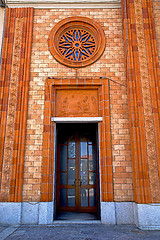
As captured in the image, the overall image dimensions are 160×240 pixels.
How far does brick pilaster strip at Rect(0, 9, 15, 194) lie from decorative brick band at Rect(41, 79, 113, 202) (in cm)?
127

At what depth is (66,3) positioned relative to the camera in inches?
281

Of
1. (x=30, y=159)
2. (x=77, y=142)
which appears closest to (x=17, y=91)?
(x=30, y=159)

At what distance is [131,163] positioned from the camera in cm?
593

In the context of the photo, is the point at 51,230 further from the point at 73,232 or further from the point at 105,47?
the point at 105,47

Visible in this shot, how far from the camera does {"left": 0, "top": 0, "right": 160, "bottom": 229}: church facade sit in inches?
221

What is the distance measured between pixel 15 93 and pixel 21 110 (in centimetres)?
64

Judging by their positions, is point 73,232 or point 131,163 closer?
point 73,232

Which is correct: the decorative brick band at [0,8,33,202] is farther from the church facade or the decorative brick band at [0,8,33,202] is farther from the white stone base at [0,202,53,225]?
the white stone base at [0,202,53,225]

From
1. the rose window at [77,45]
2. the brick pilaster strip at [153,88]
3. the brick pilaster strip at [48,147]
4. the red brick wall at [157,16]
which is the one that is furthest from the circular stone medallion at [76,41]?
the red brick wall at [157,16]

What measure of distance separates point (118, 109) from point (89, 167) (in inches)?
93.9

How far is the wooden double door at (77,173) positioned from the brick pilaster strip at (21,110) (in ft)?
5.37

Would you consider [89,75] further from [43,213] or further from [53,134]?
[43,213]

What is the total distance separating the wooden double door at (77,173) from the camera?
695 cm

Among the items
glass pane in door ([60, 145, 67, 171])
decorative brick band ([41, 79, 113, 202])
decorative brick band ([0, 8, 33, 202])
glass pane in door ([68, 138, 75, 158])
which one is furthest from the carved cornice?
glass pane in door ([60, 145, 67, 171])
